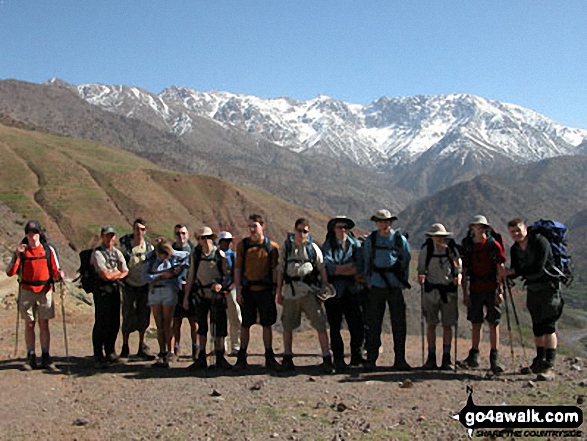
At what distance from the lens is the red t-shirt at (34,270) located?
9.81m

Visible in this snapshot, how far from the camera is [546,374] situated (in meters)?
9.00

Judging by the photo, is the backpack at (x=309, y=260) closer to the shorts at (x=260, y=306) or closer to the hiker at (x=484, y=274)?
the shorts at (x=260, y=306)

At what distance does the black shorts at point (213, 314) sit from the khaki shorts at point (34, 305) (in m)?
2.52

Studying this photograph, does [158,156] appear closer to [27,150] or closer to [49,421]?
[27,150]

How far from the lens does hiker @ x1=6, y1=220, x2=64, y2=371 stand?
9.81 meters

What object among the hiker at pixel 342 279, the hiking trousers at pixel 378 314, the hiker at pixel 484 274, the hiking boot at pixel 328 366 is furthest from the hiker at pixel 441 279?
the hiking boot at pixel 328 366

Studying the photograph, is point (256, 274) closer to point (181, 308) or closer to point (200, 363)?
point (200, 363)

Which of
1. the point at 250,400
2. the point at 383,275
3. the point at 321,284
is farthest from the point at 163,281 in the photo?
the point at 383,275

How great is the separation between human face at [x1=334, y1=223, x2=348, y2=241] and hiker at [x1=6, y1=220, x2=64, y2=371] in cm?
468

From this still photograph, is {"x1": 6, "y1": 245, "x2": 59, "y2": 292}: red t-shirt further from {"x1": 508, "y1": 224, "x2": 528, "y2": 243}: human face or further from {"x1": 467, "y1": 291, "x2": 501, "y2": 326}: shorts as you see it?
{"x1": 508, "y1": 224, "x2": 528, "y2": 243}: human face

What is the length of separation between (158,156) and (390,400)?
17852 cm

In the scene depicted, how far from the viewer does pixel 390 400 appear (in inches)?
315

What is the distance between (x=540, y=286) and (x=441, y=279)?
1.51 m

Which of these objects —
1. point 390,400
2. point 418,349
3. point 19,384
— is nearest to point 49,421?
point 19,384
